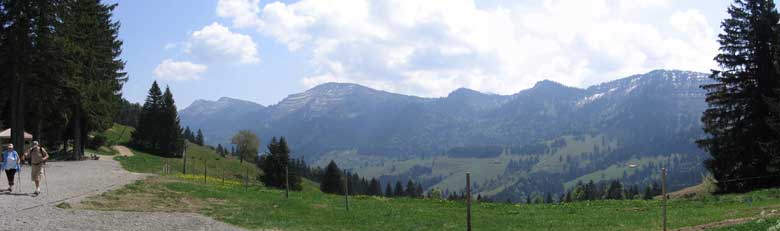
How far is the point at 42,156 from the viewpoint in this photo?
2600 centimetres

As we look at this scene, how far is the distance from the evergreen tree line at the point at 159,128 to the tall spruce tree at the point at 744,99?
8592cm

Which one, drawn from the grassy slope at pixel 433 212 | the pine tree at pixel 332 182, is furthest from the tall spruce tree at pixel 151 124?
the grassy slope at pixel 433 212

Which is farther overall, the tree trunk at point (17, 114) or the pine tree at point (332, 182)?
the pine tree at point (332, 182)

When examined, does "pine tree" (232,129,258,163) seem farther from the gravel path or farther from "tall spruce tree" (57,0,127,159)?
the gravel path

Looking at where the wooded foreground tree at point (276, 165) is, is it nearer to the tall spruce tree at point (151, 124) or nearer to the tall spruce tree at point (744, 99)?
the tall spruce tree at point (151, 124)

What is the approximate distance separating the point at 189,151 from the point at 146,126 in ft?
76.6

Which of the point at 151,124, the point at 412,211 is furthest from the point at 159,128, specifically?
the point at 412,211

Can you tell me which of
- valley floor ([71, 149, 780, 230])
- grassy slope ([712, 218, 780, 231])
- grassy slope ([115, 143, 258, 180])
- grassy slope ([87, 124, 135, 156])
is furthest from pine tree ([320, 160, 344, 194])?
grassy slope ([712, 218, 780, 231])

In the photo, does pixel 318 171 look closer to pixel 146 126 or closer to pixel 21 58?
pixel 146 126

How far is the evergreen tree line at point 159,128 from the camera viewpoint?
100438 mm

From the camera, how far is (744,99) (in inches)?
1524

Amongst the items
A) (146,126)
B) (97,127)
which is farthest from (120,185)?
(146,126)

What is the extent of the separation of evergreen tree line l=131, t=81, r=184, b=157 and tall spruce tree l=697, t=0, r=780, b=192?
8592cm

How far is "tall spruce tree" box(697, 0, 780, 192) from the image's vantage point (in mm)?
37344
